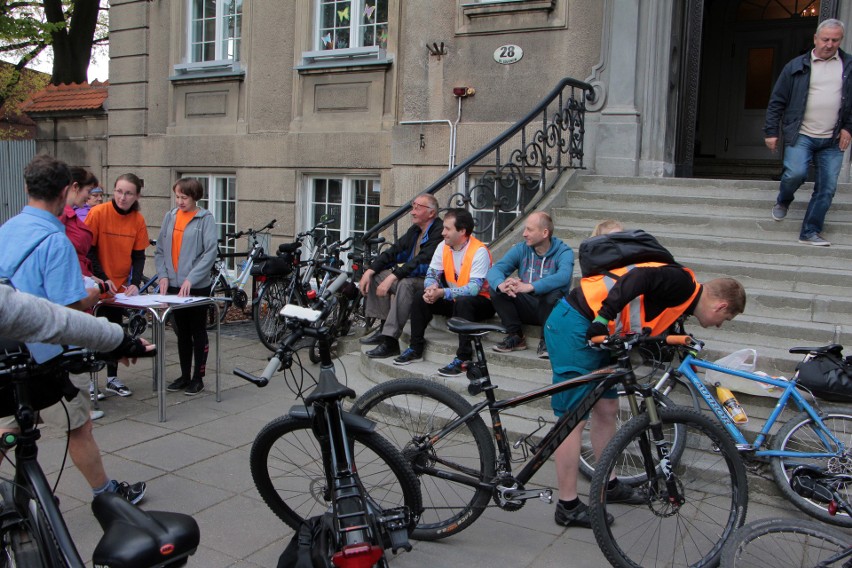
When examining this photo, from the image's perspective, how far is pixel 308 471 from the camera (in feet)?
12.7

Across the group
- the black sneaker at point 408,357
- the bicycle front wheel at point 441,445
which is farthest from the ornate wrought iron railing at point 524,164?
the bicycle front wheel at point 441,445

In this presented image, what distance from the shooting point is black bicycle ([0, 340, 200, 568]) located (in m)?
2.43

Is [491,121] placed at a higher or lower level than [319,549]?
higher

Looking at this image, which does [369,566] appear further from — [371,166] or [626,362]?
[371,166]

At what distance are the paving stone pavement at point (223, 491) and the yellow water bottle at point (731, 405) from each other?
0.48m

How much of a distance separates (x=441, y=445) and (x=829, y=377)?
92.0 inches

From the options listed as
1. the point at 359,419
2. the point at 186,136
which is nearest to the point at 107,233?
the point at 359,419

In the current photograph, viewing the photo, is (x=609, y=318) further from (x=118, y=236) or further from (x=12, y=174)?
(x=12, y=174)

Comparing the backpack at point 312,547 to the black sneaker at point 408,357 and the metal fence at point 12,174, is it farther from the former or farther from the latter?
the metal fence at point 12,174

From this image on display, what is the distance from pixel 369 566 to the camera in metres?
2.98

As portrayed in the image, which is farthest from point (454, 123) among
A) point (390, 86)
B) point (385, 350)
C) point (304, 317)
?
point (304, 317)

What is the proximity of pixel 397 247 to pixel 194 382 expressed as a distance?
2.17 m

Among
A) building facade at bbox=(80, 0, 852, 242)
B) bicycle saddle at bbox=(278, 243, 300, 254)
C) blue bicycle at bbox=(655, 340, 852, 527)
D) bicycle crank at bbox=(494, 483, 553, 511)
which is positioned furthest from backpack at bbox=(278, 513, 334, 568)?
building facade at bbox=(80, 0, 852, 242)

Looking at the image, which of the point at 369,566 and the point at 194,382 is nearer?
the point at 369,566
